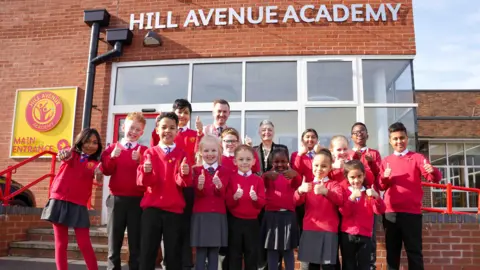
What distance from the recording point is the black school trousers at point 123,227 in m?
3.77

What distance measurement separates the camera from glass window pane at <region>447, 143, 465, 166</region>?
18.2 meters

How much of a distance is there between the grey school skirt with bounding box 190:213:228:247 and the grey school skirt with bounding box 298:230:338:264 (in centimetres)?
77

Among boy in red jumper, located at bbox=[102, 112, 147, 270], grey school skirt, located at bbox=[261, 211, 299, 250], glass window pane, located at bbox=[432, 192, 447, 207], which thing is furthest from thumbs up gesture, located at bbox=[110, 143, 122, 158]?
glass window pane, located at bbox=[432, 192, 447, 207]

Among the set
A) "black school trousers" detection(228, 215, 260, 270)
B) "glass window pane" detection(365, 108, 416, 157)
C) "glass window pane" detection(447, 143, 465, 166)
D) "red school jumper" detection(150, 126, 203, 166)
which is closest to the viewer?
"black school trousers" detection(228, 215, 260, 270)

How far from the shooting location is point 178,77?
303 inches

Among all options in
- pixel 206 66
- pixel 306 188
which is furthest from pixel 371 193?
pixel 206 66

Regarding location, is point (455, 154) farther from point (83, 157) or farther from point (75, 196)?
point (75, 196)

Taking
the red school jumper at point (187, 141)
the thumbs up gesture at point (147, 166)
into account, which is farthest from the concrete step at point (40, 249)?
the thumbs up gesture at point (147, 166)

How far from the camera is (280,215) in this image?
3996mm

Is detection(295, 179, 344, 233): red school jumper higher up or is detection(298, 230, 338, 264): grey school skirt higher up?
detection(295, 179, 344, 233): red school jumper

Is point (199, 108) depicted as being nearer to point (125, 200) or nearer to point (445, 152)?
point (125, 200)

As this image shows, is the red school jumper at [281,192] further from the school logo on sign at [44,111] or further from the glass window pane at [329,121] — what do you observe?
the school logo on sign at [44,111]

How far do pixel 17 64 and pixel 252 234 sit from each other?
6.88 m

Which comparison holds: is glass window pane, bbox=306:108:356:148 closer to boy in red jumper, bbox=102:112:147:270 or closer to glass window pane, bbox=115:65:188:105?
glass window pane, bbox=115:65:188:105
